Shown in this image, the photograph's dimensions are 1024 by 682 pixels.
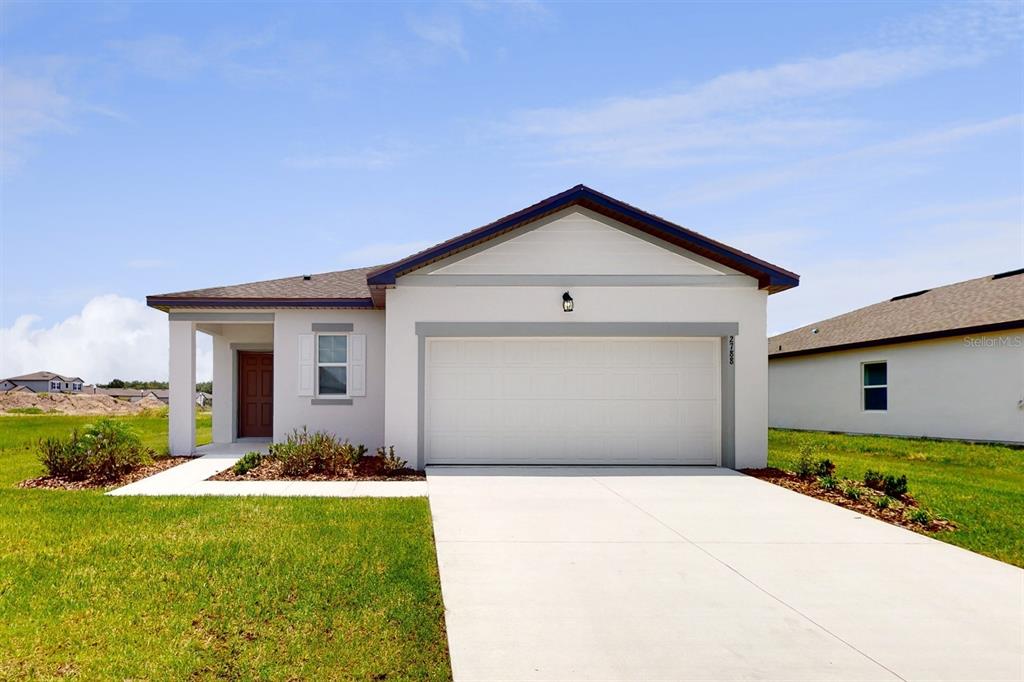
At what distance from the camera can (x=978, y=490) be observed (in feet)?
34.1

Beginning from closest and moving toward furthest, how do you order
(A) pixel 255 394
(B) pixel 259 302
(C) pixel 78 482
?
(C) pixel 78 482, (B) pixel 259 302, (A) pixel 255 394

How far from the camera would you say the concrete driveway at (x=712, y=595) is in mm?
4137

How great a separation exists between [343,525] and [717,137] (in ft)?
35.3

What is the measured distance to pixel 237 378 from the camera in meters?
16.6

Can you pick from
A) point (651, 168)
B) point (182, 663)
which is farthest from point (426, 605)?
point (651, 168)

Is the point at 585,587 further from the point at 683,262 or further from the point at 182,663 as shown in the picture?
the point at 683,262

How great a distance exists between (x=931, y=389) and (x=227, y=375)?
1827 centimetres

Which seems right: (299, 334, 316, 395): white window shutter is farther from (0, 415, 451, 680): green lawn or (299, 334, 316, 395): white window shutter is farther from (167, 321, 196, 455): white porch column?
(0, 415, 451, 680): green lawn

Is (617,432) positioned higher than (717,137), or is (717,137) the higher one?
(717,137)

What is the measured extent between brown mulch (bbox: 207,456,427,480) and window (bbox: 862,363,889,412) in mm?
14897

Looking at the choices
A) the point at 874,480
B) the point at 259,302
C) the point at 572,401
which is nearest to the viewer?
the point at 874,480

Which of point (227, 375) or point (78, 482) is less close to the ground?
point (227, 375)

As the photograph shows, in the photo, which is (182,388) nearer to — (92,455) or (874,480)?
(92,455)

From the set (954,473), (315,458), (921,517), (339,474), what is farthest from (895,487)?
(315,458)
